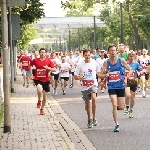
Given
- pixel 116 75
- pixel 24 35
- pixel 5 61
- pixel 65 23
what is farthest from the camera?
pixel 65 23

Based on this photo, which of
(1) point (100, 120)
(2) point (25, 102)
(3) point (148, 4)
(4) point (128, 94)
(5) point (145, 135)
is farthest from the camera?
(3) point (148, 4)

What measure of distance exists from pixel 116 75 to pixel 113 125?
1.31m

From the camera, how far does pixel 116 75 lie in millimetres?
12914

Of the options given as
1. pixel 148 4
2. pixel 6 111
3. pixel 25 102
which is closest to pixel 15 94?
pixel 25 102

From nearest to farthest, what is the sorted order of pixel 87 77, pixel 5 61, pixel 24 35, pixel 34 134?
pixel 34 134 → pixel 5 61 → pixel 87 77 → pixel 24 35

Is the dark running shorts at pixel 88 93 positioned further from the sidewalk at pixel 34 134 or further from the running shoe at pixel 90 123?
the sidewalk at pixel 34 134

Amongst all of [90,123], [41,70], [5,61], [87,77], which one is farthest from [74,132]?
[41,70]

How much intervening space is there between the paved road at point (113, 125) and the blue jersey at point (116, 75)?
0.90 m

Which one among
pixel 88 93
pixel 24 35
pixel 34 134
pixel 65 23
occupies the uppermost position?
pixel 65 23

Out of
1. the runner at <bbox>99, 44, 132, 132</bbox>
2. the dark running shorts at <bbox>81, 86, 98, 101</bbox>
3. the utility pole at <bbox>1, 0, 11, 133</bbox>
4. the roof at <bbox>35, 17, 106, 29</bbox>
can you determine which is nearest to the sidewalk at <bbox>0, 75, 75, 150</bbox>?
the utility pole at <bbox>1, 0, 11, 133</bbox>

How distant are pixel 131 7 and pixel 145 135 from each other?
47.8 meters

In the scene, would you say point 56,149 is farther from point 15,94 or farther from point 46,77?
point 15,94

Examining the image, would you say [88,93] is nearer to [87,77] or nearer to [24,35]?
[87,77]

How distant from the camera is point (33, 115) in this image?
16156mm
